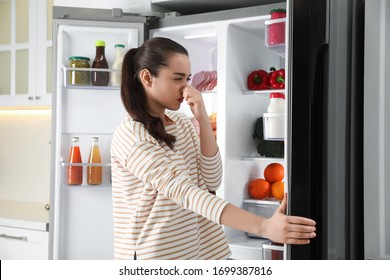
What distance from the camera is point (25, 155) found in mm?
3490

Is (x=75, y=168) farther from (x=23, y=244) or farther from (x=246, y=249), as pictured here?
(x=246, y=249)

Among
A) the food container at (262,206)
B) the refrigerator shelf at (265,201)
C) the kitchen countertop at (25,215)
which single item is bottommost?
the kitchen countertop at (25,215)

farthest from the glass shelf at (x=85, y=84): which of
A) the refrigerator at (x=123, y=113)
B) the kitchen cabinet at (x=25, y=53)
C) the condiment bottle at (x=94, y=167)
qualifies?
the kitchen cabinet at (x=25, y=53)

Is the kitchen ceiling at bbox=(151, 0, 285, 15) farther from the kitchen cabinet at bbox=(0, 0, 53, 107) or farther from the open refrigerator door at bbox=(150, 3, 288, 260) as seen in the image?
the kitchen cabinet at bbox=(0, 0, 53, 107)

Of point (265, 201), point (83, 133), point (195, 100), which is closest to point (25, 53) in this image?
point (83, 133)

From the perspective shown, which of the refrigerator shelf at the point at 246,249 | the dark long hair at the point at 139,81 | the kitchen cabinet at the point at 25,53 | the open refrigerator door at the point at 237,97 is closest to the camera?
the dark long hair at the point at 139,81

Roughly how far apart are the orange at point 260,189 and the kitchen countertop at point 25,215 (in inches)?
39.4

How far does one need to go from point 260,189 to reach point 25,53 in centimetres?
156

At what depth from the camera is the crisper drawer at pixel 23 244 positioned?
270 cm

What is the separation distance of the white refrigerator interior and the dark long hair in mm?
986

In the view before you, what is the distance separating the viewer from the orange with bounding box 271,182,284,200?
7.70ft

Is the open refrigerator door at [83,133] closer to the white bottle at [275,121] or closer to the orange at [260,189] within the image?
the orange at [260,189]
